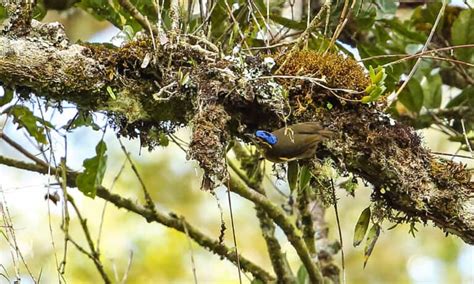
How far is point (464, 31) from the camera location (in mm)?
1885

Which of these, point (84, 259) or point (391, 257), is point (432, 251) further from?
point (84, 259)

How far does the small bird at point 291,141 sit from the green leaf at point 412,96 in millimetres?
895

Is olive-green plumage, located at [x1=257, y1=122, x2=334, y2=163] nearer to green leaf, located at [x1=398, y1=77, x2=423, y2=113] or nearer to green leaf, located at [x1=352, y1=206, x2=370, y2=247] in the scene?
green leaf, located at [x1=352, y1=206, x2=370, y2=247]

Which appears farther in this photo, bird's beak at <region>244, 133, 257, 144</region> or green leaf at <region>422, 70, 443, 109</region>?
green leaf at <region>422, 70, 443, 109</region>

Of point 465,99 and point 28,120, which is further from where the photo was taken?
point 465,99

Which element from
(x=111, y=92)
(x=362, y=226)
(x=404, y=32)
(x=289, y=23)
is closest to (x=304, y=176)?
(x=362, y=226)

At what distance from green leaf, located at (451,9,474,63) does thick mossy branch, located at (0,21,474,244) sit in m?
0.72

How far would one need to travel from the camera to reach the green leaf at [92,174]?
1.60 metres

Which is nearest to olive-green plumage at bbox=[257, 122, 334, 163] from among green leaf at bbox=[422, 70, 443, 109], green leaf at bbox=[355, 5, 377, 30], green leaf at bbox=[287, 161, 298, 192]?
green leaf at bbox=[287, 161, 298, 192]

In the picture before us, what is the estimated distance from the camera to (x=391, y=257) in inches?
218

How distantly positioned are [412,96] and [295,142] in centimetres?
96

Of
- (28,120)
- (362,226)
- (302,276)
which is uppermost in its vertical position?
(28,120)

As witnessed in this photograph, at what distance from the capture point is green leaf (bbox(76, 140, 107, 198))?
1600mm

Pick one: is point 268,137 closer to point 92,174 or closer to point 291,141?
point 291,141
